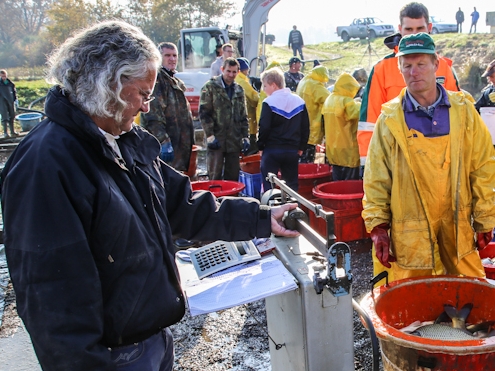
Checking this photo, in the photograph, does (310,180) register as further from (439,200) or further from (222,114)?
(439,200)

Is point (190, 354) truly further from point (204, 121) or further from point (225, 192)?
point (204, 121)

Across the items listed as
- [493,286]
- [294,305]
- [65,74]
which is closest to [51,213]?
[65,74]

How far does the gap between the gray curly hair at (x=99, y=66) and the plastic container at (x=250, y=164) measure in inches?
208

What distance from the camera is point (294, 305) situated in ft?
6.00

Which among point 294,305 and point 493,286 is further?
point 493,286

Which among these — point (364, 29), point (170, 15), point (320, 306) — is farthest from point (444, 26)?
point (320, 306)

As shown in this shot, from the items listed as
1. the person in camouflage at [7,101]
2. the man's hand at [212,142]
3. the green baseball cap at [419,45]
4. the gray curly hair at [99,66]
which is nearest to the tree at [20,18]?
the person in camouflage at [7,101]

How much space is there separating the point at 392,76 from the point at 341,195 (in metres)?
1.38

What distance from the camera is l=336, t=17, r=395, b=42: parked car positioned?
2702 centimetres

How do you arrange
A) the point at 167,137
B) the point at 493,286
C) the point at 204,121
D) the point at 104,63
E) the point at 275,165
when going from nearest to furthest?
the point at 104,63 < the point at 493,286 < the point at 167,137 < the point at 275,165 < the point at 204,121

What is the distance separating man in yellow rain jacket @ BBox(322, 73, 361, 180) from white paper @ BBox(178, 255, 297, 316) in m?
3.84

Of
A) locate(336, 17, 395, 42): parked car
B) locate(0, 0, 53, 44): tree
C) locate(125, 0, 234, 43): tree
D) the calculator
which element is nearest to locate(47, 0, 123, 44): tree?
locate(125, 0, 234, 43): tree

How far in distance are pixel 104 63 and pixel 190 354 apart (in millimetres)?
2316

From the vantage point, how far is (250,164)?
6727 mm
